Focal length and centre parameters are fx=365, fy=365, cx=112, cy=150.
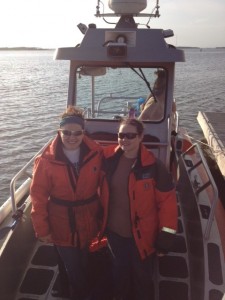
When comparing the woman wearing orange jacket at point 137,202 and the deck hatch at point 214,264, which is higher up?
the woman wearing orange jacket at point 137,202

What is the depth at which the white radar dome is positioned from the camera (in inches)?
197

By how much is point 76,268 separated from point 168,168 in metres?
1.99

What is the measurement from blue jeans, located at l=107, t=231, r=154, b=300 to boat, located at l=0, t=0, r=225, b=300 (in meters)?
0.14

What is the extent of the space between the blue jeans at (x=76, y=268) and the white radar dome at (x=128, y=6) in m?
3.38

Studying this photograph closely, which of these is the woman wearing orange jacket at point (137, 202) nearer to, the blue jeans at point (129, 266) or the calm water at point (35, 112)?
the blue jeans at point (129, 266)

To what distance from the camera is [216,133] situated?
1182cm

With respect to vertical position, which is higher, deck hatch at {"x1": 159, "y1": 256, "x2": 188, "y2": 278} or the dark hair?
the dark hair

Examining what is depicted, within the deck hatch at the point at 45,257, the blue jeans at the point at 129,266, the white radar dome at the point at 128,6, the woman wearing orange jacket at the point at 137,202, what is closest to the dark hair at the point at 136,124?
the woman wearing orange jacket at the point at 137,202

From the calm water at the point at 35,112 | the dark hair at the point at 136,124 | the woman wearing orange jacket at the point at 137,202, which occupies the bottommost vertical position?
the calm water at the point at 35,112

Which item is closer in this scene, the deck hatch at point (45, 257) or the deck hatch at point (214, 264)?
the deck hatch at point (214, 264)

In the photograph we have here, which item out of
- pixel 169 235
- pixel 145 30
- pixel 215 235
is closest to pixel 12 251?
pixel 169 235

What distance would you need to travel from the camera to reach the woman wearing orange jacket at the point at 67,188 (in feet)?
9.44

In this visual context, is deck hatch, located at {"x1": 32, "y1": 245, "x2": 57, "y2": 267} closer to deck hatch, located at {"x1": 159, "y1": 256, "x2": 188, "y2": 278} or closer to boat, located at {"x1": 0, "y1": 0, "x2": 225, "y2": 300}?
boat, located at {"x1": 0, "y1": 0, "x2": 225, "y2": 300}

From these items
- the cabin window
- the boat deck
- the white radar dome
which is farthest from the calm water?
the white radar dome
